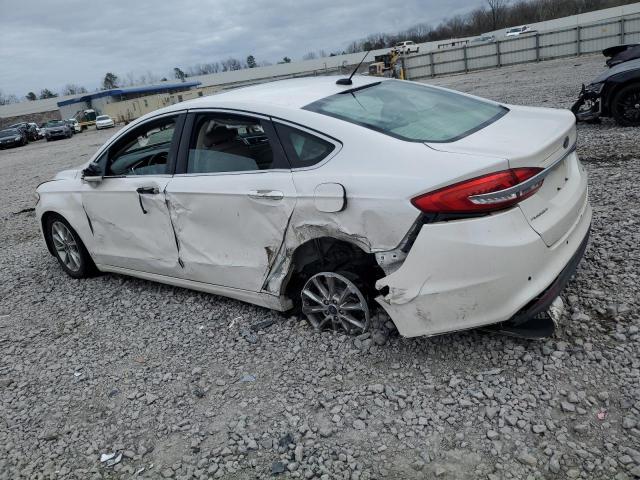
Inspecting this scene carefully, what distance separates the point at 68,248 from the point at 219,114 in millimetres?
2662

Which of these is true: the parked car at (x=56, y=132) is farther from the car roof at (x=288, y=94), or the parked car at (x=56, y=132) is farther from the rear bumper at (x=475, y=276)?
the rear bumper at (x=475, y=276)

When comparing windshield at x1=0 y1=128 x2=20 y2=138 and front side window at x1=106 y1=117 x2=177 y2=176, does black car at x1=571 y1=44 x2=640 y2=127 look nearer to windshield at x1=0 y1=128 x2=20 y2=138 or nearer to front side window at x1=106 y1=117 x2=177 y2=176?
front side window at x1=106 y1=117 x2=177 y2=176

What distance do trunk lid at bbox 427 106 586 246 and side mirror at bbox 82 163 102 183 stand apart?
302cm

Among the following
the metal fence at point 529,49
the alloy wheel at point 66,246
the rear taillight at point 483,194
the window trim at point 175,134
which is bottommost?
the metal fence at point 529,49

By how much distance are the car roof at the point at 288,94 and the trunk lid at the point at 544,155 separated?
1004 millimetres

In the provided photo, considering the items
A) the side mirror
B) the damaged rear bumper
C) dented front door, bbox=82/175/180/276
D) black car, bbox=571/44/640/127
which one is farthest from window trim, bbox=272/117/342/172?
black car, bbox=571/44/640/127

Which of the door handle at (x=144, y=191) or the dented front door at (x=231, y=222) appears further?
the door handle at (x=144, y=191)

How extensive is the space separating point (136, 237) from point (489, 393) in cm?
302

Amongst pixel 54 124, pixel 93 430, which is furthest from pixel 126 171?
pixel 54 124

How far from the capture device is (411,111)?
3.48 meters

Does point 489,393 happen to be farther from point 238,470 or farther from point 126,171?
point 126,171

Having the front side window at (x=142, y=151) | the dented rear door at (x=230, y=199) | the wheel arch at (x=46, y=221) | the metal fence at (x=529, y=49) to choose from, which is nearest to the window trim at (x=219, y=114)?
the dented rear door at (x=230, y=199)

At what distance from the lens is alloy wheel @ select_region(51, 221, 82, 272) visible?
5281 mm

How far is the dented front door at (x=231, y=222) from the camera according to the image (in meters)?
3.38
